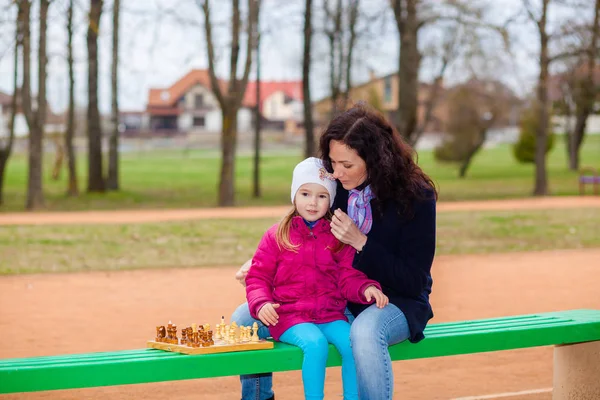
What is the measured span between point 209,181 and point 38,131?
644 inches

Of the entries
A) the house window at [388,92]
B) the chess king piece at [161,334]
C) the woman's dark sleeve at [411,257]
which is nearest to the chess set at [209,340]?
the chess king piece at [161,334]

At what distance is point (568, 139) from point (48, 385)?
50.0 metres

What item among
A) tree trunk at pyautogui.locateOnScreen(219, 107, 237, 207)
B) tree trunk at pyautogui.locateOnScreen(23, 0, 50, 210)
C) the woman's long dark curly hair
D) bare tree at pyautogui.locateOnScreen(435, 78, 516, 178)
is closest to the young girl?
the woman's long dark curly hair

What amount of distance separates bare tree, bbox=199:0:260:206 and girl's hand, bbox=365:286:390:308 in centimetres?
2303

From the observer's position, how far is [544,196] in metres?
32.0

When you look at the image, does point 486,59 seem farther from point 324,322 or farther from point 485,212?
point 324,322

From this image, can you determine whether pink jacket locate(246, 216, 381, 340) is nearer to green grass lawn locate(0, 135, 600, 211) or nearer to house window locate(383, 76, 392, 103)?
green grass lawn locate(0, 135, 600, 211)

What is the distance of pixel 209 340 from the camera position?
4.93 m

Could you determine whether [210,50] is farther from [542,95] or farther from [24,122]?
[24,122]

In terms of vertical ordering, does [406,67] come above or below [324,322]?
above

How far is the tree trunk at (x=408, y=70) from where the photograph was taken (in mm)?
32719

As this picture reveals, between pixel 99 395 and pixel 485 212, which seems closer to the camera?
pixel 99 395

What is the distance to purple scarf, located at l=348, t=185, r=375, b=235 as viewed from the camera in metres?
5.13

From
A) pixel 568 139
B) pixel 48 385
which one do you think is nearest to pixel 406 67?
pixel 568 139
